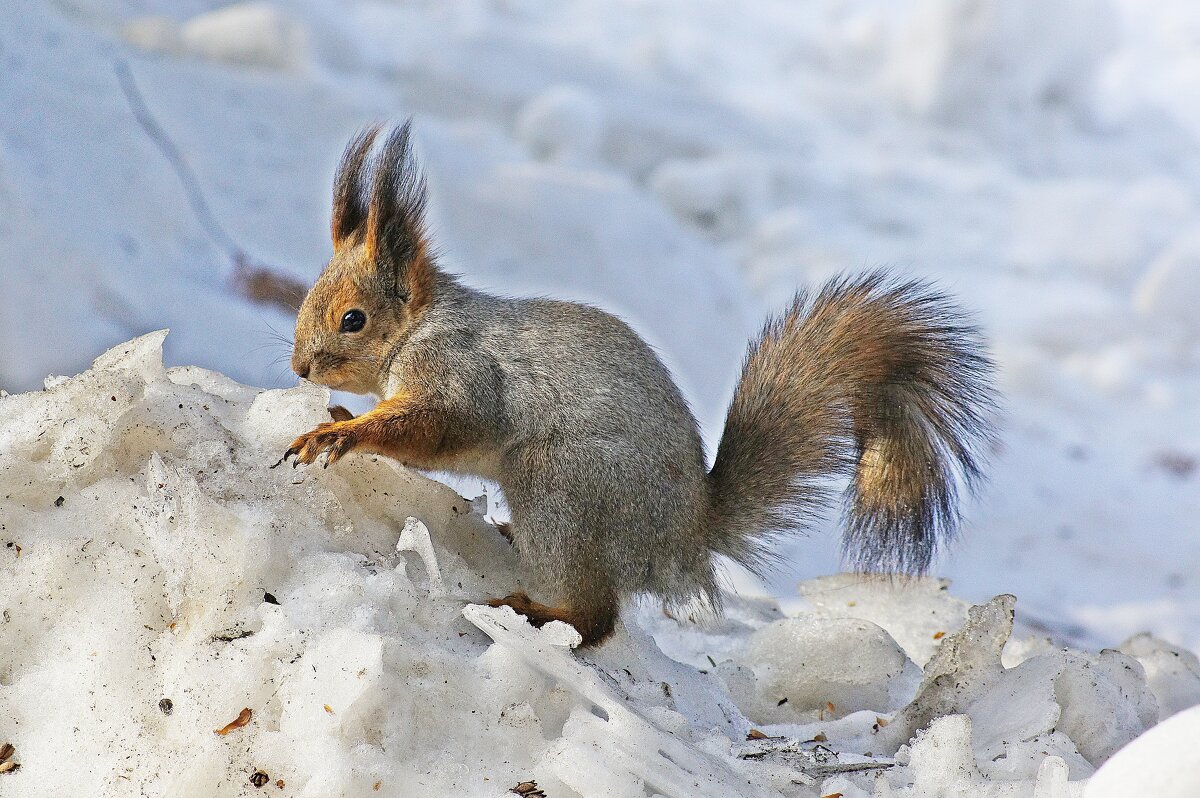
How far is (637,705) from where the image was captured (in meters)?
0.79

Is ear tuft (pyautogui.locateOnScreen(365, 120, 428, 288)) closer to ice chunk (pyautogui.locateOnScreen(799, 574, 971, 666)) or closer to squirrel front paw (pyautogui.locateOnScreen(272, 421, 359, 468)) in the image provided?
squirrel front paw (pyautogui.locateOnScreen(272, 421, 359, 468))

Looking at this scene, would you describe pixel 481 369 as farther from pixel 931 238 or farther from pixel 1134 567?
pixel 931 238

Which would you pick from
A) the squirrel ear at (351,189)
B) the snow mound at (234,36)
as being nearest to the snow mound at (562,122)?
the snow mound at (234,36)

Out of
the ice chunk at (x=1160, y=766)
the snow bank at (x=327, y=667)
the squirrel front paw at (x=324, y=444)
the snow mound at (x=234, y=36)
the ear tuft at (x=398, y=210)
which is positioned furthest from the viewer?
the snow mound at (x=234, y=36)

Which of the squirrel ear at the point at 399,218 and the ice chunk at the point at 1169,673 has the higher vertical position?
the squirrel ear at the point at 399,218

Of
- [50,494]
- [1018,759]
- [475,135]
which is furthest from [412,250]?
[475,135]

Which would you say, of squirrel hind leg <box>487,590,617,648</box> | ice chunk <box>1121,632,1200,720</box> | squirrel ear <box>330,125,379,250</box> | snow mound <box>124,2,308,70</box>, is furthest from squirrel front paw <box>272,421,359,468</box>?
snow mound <box>124,2,308,70</box>

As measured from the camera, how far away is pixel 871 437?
1.03 metres

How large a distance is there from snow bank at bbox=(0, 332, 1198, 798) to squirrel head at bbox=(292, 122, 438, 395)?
0.14 metres

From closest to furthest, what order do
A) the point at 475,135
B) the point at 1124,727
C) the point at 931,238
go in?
the point at 1124,727 → the point at 475,135 → the point at 931,238

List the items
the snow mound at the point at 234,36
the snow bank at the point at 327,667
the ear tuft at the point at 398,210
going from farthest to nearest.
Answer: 1. the snow mound at the point at 234,36
2. the ear tuft at the point at 398,210
3. the snow bank at the point at 327,667

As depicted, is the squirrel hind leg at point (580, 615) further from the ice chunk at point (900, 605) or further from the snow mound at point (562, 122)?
the snow mound at point (562, 122)

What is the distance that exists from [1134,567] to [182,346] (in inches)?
68.4

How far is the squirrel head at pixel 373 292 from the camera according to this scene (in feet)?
3.55
